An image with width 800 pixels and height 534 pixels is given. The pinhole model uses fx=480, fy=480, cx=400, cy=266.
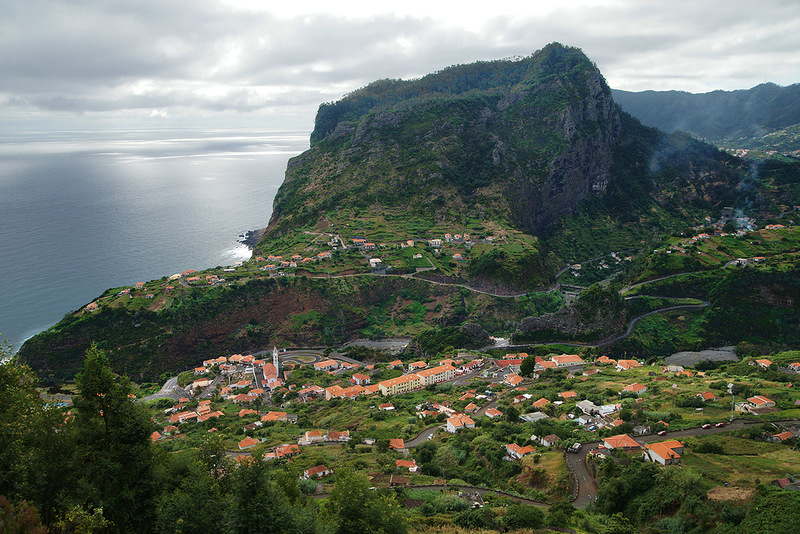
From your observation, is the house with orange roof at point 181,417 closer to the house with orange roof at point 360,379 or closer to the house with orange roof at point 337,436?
the house with orange roof at point 337,436

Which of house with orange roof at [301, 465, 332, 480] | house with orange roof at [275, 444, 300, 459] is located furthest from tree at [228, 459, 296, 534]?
house with orange roof at [275, 444, 300, 459]

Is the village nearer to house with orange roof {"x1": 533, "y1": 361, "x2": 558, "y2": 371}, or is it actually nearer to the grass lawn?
house with orange roof {"x1": 533, "y1": 361, "x2": 558, "y2": 371}

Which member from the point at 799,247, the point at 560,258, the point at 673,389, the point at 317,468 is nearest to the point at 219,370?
the point at 317,468

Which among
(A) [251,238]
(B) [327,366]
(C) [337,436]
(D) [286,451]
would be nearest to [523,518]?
(D) [286,451]

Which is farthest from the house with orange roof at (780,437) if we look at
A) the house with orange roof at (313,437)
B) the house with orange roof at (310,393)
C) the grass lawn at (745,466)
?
the house with orange roof at (310,393)

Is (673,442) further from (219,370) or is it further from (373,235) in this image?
(373,235)

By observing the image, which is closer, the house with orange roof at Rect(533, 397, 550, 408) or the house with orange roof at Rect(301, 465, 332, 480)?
the house with orange roof at Rect(301, 465, 332, 480)

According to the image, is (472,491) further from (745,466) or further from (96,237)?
(96,237)
